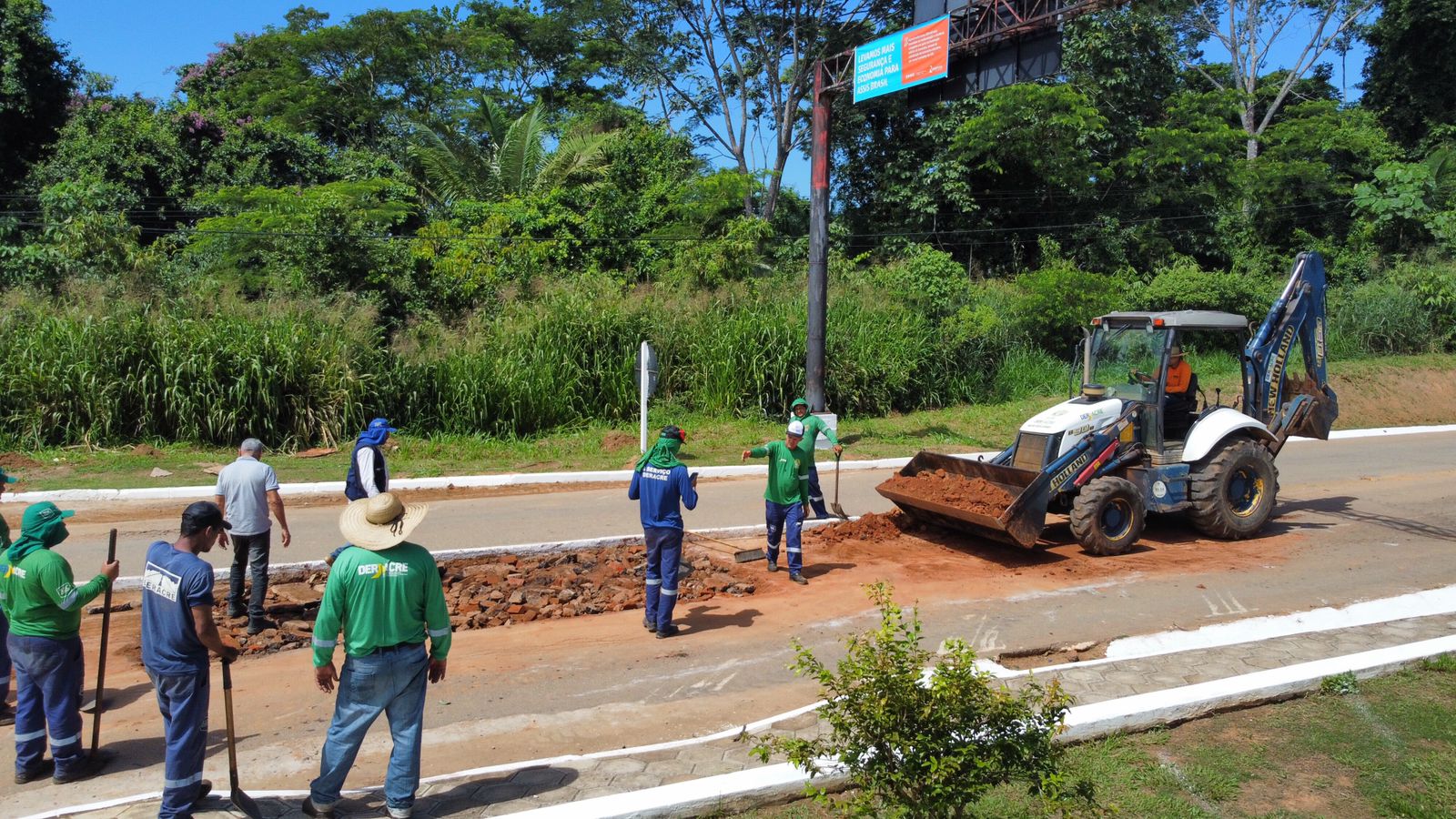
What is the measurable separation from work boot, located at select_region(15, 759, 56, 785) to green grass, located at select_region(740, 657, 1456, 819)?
3.99 m

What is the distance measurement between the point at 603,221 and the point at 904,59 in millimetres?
12689

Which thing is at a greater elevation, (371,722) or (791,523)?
(791,523)

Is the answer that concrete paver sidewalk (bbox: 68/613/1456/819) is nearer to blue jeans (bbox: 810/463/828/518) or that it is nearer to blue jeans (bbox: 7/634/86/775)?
blue jeans (bbox: 7/634/86/775)

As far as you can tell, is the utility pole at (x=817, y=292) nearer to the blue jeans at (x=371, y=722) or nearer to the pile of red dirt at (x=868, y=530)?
the pile of red dirt at (x=868, y=530)

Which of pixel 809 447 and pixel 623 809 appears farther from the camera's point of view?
pixel 809 447

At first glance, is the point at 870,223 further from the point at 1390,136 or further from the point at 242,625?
the point at 242,625

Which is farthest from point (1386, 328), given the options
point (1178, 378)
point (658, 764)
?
point (658, 764)

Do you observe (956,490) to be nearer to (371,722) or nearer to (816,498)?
(816,498)

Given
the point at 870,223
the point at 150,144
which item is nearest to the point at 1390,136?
the point at 870,223

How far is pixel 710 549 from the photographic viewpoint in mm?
10906

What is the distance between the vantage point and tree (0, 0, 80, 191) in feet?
95.8

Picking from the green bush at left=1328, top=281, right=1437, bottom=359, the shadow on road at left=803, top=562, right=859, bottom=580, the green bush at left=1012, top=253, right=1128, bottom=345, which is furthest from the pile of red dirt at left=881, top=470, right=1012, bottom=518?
the green bush at left=1328, top=281, right=1437, bottom=359

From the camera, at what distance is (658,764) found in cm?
552

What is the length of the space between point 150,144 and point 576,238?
13387 mm
